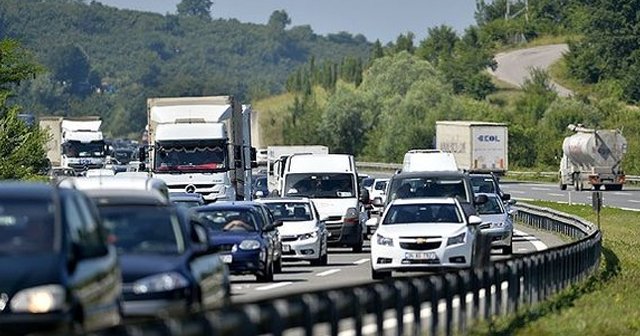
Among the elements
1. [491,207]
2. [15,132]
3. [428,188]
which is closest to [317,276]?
[428,188]

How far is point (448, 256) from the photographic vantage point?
30.8 meters

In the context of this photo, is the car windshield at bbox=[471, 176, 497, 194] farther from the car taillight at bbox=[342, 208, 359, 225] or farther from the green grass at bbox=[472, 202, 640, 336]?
the green grass at bbox=[472, 202, 640, 336]

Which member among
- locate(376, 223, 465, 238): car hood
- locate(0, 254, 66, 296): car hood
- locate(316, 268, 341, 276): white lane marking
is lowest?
locate(316, 268, 341, 276): white lane marking

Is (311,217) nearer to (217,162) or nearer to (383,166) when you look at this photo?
(217,162)

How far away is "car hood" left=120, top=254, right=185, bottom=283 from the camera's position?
16391mm

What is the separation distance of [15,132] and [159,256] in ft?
126

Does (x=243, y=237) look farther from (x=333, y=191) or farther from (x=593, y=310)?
(x=333, y=191)

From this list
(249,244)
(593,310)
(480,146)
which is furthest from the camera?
(480,146)

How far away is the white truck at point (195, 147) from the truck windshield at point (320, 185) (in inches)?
89.7

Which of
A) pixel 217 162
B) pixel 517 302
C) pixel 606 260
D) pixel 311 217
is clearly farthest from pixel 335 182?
pixel 517 302

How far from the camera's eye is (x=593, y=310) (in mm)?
24031

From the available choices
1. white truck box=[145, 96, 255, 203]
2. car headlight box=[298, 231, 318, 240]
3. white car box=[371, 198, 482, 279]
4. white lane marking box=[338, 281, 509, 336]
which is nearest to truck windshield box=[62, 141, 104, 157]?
white truck box=[145, 96, 255, 203]

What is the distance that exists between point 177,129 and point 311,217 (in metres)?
11.2

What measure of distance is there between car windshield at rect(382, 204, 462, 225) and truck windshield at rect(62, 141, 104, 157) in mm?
62328
